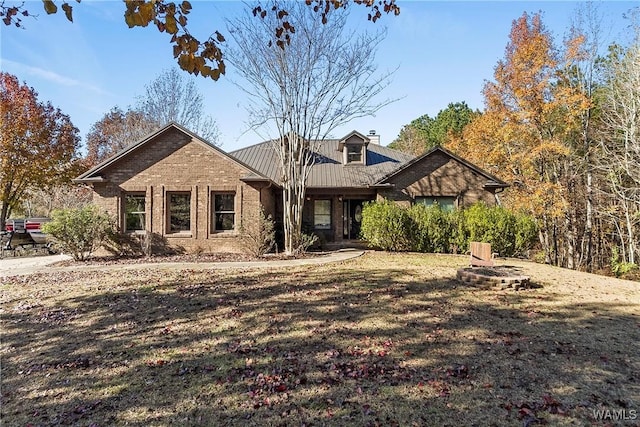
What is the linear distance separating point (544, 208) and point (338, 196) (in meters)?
10.3

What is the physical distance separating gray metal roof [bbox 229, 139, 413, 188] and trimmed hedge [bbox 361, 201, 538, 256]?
2.95 meters

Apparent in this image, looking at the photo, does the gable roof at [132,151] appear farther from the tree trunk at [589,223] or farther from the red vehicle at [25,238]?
the tree trunk at [589,223]

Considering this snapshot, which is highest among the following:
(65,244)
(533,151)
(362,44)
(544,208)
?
(362,44)

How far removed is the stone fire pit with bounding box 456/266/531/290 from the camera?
27.0ft

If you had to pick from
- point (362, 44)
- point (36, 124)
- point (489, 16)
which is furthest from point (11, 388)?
point (36, 124)

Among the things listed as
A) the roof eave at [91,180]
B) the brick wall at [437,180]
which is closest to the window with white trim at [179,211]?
the roof eave at [91,180]

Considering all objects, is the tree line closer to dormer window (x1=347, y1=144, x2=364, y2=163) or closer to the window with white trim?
dormer window (x1=347, y1=144, x2=364, y2=163)

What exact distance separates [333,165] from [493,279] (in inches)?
531

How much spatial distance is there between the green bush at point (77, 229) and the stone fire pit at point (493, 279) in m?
13.1

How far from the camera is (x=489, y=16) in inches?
363

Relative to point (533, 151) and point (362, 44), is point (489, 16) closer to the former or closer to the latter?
point (362, 44)

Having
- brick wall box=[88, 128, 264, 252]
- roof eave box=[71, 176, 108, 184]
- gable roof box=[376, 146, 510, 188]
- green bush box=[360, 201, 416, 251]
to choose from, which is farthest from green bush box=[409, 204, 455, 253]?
roof eave box=[71, 176, 108, 184]

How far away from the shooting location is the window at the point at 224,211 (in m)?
15.5

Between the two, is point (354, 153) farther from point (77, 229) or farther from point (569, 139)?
point (77, 229)
